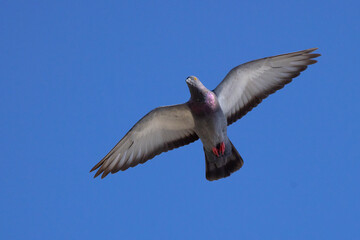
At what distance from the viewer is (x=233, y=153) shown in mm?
12719

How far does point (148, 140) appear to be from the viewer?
43.2ft

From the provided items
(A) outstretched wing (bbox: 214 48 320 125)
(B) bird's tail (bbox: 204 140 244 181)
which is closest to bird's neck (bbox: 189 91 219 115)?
(A) outstretched wing (bbox: 214 48 320 125)

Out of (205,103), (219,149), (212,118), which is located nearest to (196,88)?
(205,103)

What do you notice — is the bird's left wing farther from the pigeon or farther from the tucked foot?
the tucked foot

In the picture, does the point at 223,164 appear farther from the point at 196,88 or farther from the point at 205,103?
the point at 196,88

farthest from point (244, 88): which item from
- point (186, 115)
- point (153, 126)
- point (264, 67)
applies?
point (153, 126)

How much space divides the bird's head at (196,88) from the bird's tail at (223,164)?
1.41 meters

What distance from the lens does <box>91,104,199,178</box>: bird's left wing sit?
1278 centimetres

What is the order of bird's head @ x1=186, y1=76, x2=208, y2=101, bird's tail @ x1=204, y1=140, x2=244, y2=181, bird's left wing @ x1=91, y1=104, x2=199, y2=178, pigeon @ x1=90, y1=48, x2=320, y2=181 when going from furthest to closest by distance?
bird's left wing @ x1=91, y1=104, x2=199, y2=178, bird's tail @ x1=204, y1=140, x2=244, y2=181, pigeon @ x1=90, y1=48, x2=320, y2=181, bird's head @ x1=186, y1=76, x2=208, y2=101

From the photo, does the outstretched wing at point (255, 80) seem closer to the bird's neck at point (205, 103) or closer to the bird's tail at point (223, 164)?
the bird's neck at point (205, 103)

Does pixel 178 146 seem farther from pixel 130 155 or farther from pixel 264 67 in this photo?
pixel 264 67

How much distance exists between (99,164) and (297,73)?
4909mm

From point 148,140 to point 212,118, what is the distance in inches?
74.8

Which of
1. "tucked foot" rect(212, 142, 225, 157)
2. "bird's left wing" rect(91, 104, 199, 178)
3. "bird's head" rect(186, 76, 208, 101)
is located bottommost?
"tucked foot" rect(212, 142, 225, 157)
